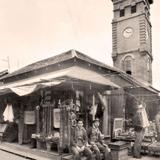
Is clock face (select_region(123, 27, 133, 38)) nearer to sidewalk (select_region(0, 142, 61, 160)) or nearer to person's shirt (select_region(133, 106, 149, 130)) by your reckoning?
person's shirt (select_region(133, 106, 149, 130))

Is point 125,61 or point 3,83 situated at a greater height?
point 125,61

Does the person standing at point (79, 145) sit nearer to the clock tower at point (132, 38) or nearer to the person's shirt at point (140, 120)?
the person's shirt at point (140, 120)

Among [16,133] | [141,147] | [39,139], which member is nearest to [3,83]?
[16,133]

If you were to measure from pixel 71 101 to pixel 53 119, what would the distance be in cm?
141

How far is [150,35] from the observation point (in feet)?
106

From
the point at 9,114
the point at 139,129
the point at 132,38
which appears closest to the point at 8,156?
the point at 9,114

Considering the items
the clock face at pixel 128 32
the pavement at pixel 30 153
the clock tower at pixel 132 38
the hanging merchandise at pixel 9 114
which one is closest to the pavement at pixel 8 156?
the pavement at pixel 30 153

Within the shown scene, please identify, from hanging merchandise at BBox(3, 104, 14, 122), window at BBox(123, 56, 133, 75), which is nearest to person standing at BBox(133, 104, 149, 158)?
hanging merchandise at BBox(3, 104, 14, 122)

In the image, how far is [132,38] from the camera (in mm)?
29266

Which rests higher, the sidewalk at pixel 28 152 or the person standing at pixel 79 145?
the person standing at pixel 79 145

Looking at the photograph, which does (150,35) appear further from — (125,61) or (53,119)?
(53,119)

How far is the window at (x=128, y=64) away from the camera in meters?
28.7

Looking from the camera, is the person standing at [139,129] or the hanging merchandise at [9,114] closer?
the person standing at [139,129]

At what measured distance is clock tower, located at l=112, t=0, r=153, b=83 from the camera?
27.8m
